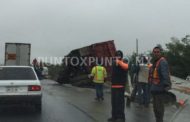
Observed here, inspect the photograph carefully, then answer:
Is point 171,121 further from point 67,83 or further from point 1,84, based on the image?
point 67,83

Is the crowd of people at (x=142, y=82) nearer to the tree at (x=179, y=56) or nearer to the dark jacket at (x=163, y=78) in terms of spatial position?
the dark jacket at (x=163, y=78)

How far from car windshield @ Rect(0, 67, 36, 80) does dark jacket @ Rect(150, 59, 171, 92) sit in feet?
17.1

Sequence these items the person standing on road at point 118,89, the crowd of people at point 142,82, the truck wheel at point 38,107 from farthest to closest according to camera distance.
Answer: the truck wheel at point 38,107
the person standing on road at point 118,89
the crowd of people at point 142,82

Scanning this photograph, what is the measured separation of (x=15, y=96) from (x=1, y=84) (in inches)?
20.8

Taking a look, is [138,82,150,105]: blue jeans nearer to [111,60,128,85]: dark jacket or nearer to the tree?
[111,60,128,85]: dark jacket

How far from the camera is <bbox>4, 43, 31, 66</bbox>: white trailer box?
33.0 m

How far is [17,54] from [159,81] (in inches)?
938

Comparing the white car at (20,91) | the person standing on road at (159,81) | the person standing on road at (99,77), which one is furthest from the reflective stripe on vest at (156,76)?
the person standing on road at (99,77)

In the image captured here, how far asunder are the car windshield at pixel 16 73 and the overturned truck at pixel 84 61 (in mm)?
11202

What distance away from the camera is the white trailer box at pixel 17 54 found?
3300 cm

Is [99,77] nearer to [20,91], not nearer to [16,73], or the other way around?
[16,73]

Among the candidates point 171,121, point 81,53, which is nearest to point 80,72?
point 81,53

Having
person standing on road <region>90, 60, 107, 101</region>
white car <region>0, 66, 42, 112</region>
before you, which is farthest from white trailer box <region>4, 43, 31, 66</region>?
white car <region>0, 66, 42, 112</region>

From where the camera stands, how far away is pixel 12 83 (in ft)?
45.4
